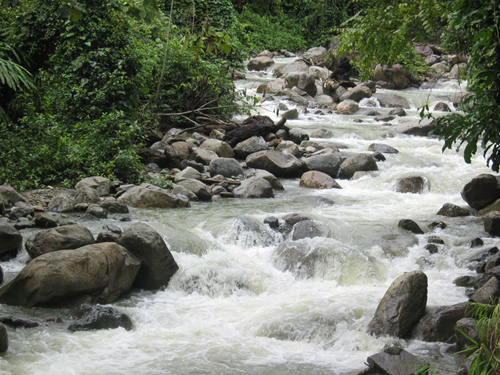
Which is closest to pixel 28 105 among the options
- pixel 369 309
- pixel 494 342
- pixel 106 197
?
pixel 106 197

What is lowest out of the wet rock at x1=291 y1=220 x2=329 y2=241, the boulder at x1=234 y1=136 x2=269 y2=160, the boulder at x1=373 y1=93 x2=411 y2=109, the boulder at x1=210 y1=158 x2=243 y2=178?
the wet rock at x1=291 y1=220 x2=329 y2=241

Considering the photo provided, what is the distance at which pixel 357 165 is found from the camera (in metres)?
12.4

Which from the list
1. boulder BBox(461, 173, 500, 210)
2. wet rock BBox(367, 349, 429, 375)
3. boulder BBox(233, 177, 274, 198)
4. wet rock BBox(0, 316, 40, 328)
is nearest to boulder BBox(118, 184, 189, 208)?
boulder BBox(233, 177, 274, 198)

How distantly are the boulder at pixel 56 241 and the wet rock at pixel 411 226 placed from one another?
4.59 meters

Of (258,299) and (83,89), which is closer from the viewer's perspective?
(258,299)

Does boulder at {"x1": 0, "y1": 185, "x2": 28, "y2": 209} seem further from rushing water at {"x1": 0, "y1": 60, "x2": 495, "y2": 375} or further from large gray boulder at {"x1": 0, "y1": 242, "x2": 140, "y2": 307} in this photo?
large gray boulder at {"x1": 0, "y1": 242, "x2": 140, "y2": 307}

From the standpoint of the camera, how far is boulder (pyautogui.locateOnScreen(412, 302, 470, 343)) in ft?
16.8

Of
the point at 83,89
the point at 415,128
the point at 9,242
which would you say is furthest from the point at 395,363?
the point at 415,128

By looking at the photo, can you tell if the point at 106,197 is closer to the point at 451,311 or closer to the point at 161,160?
the point at 161,160

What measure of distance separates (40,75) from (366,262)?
7574 mm

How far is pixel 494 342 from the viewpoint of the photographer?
12.3ft

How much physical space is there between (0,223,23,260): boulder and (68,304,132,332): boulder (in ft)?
4.89

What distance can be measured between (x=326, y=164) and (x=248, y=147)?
1923 mm

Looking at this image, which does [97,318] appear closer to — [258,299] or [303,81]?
[258,299]
